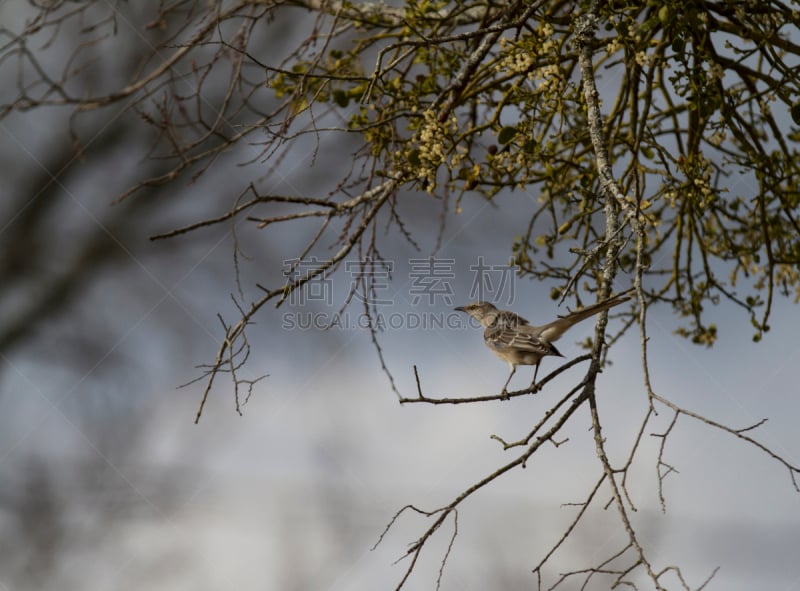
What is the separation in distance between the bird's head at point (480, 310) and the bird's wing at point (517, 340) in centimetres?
25

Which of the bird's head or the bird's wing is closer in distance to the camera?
the bird's wing

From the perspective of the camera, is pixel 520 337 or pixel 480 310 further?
pixel 480 310

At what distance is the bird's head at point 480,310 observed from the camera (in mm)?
3254

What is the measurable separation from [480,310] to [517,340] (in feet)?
2.39

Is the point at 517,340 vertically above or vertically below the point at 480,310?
below

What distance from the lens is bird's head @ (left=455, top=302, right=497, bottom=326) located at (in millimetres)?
3254

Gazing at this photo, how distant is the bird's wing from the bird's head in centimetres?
25

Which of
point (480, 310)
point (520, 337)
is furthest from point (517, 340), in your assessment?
point (480, 310)

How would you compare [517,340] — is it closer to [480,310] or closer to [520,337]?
[520,337]

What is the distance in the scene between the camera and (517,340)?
265 centimetres

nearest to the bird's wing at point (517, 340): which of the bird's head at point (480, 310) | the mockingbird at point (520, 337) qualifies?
the mockingbird at point (520, 337)

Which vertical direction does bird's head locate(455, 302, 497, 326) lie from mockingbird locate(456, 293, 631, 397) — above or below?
above

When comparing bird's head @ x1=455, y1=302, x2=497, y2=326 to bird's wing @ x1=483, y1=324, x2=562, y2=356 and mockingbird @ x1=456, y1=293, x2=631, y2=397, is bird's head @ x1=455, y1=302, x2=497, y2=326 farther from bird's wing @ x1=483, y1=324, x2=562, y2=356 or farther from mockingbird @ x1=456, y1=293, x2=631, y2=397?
bird's wing @ x1=483, y1=324, x2=562, y2=356

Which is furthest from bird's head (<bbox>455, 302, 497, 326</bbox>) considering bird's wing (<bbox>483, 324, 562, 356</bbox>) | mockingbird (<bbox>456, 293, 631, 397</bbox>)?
bird's wing (<bbox>483, 324, 562, 356</bbox>)
